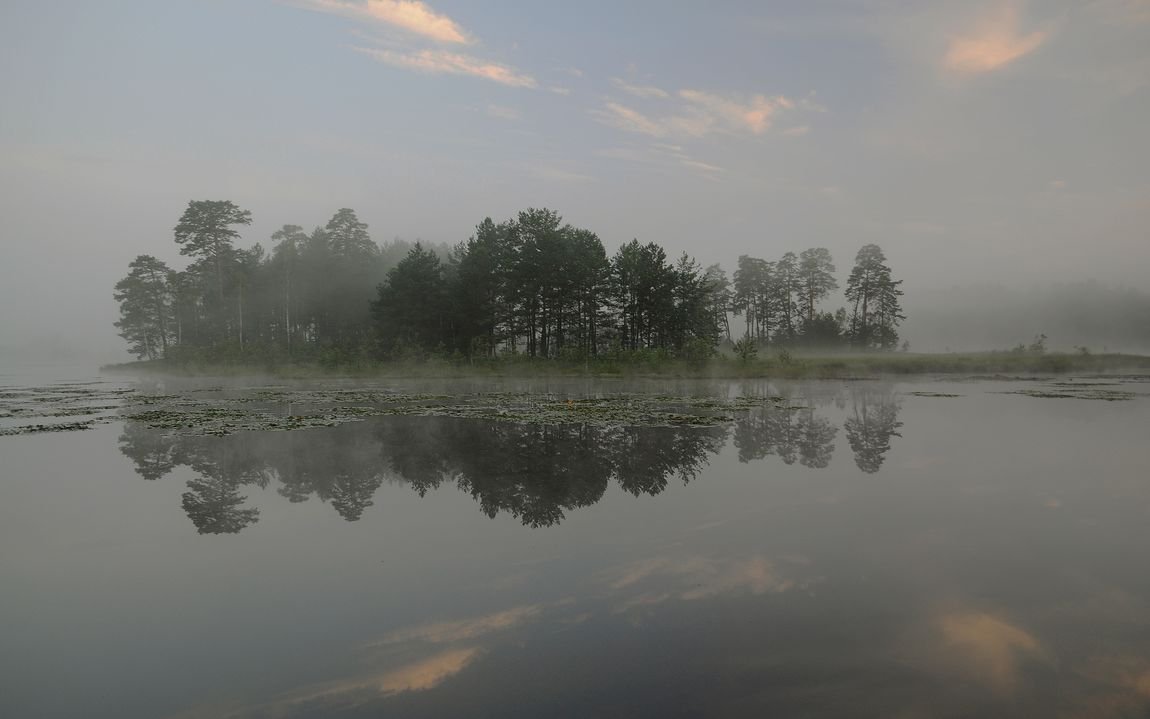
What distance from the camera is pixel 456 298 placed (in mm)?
58906

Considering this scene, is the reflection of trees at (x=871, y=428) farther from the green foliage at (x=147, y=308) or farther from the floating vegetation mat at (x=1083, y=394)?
the green foliage at (x=147, y=308)

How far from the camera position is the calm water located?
4.12 metres

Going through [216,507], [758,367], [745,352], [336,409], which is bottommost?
[216,507]

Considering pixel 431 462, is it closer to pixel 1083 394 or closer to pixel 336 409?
pixel 336 409

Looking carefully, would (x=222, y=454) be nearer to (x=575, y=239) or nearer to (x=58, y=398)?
(x=58, y=398)

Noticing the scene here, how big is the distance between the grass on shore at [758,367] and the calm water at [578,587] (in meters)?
37.1

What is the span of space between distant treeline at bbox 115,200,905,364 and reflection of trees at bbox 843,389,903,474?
2563cm

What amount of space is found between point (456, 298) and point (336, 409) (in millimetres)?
36416

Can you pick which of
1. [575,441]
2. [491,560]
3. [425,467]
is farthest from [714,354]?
[491,560]

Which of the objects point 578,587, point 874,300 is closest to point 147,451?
point 578,587

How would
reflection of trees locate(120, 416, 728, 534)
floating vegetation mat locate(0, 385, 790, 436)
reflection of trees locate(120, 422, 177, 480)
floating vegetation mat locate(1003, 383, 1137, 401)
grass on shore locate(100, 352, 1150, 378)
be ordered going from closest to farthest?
1. reflection of trees locate(120, 416, 728, 534)
2. reflection of trees locate(120, 422, 177, 480)
3. floating vegetation mat locate(0, 385, 790, 436)
4. floating vegetation mat locate(1003, 383, 1137, 401)
5. grass on shore locate(100, 352, 1150, 378)

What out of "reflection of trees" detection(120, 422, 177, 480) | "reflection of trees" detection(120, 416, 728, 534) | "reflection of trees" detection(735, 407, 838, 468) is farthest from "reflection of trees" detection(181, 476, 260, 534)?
"reflection of trees" detection(735, 407, 838, 468)

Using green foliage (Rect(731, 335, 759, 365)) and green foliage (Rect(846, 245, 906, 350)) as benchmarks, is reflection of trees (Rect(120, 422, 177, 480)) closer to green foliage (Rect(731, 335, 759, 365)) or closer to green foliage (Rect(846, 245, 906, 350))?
green foliage (Rect(731, 335, 759, 365))

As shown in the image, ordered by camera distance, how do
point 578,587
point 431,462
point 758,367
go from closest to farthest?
point 578,587 < point 431,462 < point 758,367
